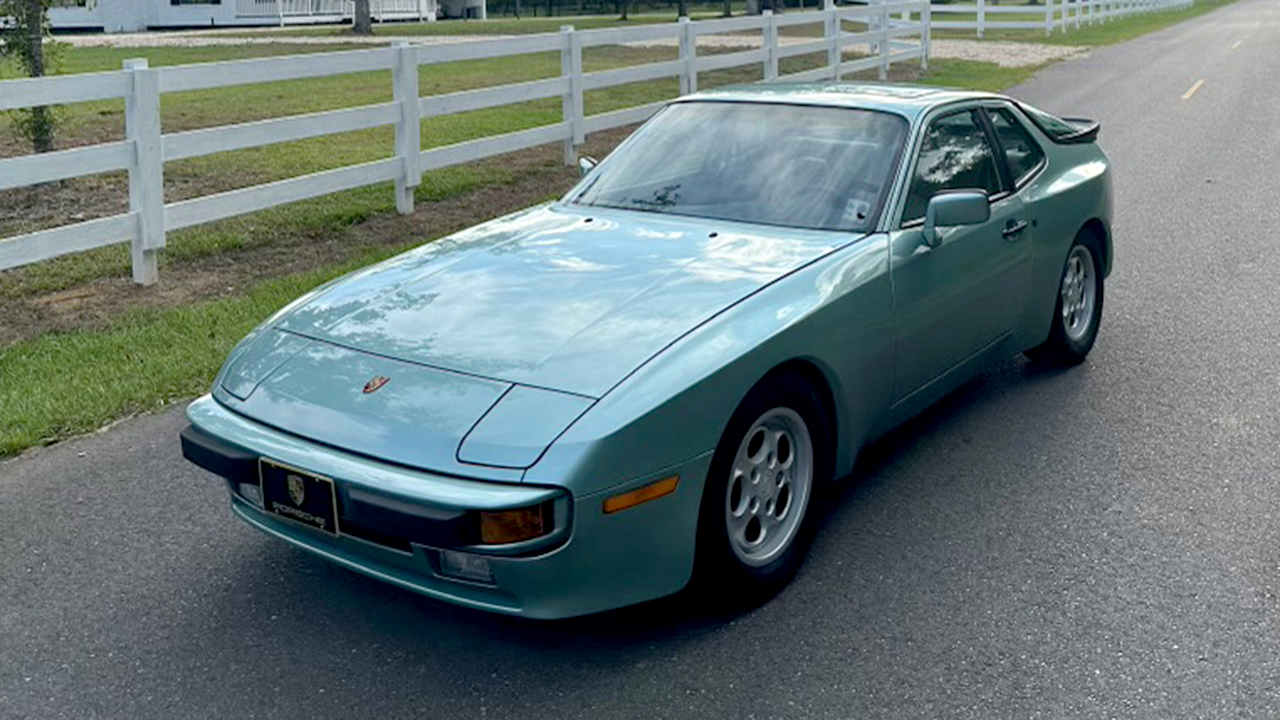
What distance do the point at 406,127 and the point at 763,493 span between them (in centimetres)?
746

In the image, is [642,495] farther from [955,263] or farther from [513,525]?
[955,263]

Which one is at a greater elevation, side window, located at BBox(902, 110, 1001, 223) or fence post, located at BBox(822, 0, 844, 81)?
fence post, located at BBox(822, 0, 844, 81)

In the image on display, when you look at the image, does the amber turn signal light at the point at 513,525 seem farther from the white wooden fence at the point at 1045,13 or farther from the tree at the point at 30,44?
the white wooden fence at the point at 1045,13

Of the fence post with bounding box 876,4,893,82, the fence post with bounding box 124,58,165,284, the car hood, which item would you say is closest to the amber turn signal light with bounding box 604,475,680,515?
the car hood

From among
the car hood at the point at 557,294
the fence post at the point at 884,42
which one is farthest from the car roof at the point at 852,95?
the fence post at the point at 884,42

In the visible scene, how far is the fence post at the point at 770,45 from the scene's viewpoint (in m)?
18.3

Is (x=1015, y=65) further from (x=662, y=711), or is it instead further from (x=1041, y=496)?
(x=662, y=711)

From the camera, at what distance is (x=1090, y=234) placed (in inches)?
262

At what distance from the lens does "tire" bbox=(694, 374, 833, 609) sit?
3.95 meters

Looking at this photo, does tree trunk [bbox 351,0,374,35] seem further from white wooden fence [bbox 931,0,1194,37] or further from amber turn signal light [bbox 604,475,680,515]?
amber turn signal light [bbox 604,475,680,515]

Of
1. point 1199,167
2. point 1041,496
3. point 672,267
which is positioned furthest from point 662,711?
point 1199,167

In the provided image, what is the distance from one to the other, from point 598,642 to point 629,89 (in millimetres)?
16990

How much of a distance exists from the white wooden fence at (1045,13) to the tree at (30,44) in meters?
23.3

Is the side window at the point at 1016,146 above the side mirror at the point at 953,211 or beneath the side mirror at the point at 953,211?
above
